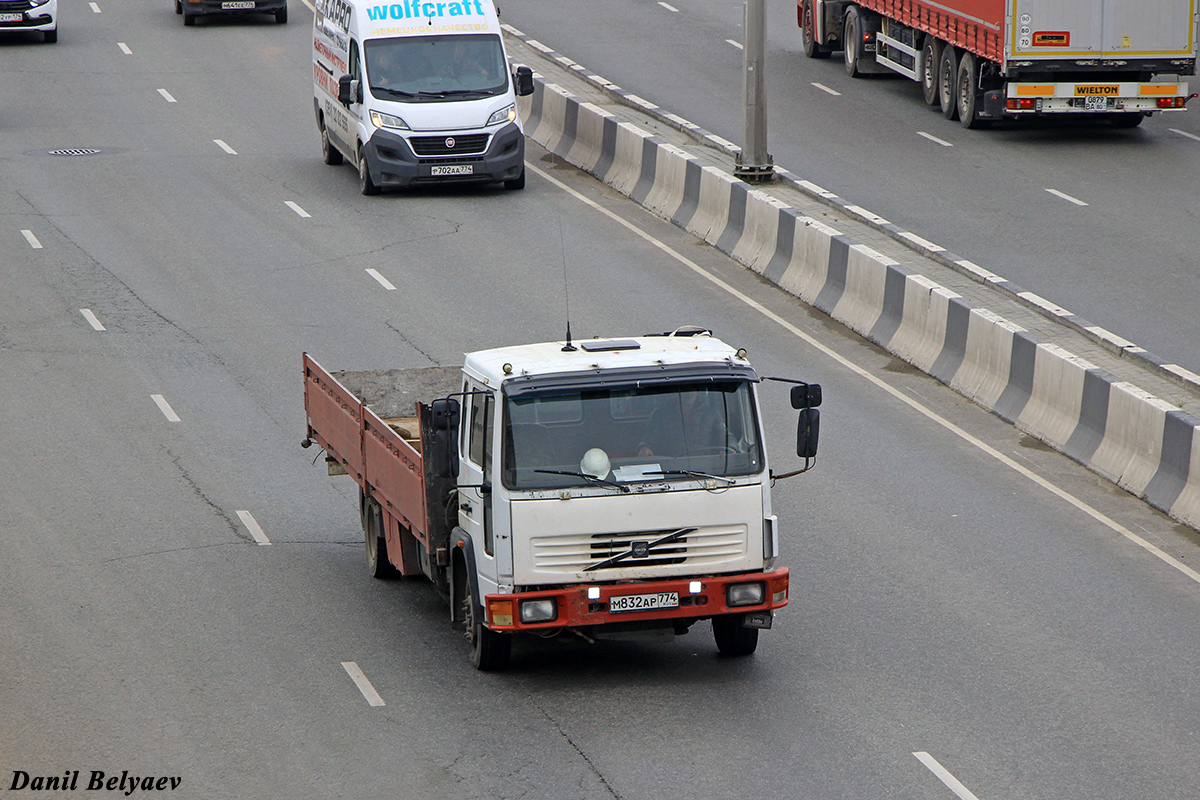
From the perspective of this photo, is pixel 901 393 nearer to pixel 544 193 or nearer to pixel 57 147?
pixel 544 193

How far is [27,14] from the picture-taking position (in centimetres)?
3703

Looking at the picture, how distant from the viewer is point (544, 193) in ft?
85.7

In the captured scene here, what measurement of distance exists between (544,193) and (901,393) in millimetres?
9696

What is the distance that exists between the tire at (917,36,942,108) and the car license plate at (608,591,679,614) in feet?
71.9

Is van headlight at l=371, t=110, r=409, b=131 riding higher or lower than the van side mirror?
lower

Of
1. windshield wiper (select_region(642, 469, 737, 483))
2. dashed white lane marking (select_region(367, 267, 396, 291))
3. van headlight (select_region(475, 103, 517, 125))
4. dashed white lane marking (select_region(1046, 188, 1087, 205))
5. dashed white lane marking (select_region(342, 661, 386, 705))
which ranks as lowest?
dashed white lane marking (select_region(367, 267, 396, 291))

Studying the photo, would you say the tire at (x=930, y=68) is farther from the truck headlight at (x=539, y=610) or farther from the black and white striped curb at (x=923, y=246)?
the truck headlight at (x=539, y=610)

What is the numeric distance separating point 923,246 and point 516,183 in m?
7.26

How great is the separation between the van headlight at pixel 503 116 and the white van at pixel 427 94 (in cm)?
1

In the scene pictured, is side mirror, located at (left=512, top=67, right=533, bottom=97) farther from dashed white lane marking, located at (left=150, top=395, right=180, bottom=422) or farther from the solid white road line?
dashed white lane marking, located at (left=150, top=395, right=180, bottom=422)

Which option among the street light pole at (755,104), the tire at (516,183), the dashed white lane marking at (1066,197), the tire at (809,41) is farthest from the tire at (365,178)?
the tire at (809,41)

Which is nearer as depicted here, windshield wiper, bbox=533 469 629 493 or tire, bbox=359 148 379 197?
windshield wiper, bbox=533 469 629 493

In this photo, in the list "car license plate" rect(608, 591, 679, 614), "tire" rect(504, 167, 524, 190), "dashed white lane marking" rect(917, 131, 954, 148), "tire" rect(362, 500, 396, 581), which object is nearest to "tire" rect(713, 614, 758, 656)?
"car license plate" rect(608, 591, 679, 614)

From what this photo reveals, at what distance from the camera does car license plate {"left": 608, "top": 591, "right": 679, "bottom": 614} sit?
412 inches
